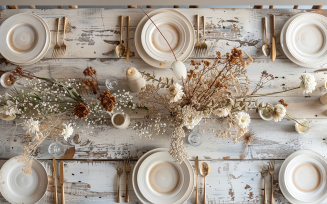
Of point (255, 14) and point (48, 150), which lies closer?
point (48, 150)

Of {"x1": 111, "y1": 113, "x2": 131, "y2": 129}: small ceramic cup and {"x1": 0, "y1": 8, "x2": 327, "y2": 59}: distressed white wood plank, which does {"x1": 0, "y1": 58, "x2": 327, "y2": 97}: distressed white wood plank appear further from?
{"x1": 111, "y1": 113, "x2": 131, "y2": 129}: small ceramic cup

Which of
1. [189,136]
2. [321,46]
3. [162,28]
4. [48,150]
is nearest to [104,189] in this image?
[48,150]

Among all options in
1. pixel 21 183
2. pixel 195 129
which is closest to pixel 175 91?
pixel 195 129

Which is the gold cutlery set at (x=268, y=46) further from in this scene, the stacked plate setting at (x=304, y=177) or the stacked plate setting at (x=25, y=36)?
the stacked plate setting at (x=25, y=36)

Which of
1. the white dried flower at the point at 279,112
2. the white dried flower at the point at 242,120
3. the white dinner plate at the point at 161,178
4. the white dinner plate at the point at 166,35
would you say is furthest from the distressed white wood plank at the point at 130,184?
the white dinner plate at the point at 166,35

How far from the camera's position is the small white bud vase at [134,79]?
4.62 ft

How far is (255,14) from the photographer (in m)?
1.72

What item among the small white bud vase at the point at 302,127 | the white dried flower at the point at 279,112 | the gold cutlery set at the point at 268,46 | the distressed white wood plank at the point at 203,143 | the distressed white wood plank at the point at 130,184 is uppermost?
the gold cutlery set at the point at 268,46

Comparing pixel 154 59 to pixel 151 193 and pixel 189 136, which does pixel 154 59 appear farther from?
pixel 151 193

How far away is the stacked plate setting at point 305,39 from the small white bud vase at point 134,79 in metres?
1.06

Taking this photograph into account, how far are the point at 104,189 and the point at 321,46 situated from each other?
187cm

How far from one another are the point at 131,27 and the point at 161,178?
3.71 ft

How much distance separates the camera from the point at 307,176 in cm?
158

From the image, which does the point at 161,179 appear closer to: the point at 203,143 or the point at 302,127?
the point at 203,143
